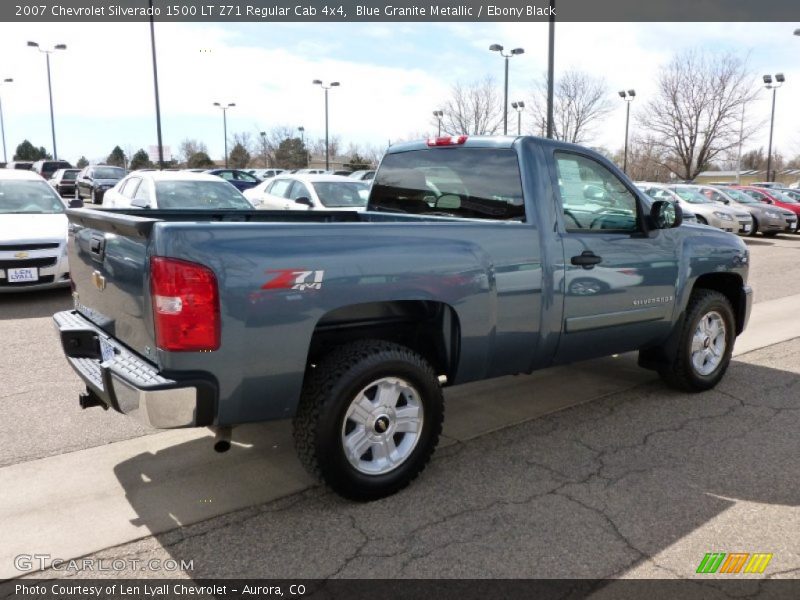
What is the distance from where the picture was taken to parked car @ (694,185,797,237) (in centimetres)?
2092

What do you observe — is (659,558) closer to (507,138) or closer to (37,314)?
(507,138)

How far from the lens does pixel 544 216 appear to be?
163 inches

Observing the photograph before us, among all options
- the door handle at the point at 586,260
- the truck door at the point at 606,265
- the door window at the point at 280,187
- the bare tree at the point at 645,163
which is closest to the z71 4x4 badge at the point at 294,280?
the truck door at the point at 606,265

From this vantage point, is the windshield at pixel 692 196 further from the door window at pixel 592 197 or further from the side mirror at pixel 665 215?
the door window at pixel 592 197

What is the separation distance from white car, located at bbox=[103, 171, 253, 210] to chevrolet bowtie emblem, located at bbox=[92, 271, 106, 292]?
287 inches

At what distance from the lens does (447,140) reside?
15.4ft

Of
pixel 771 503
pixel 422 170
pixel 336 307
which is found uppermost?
pixel 422 170

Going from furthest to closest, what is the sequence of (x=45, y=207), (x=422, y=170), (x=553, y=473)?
(x=45, y=207), (x=422, y=170), (x=553, y=473)

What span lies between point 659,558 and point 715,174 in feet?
354

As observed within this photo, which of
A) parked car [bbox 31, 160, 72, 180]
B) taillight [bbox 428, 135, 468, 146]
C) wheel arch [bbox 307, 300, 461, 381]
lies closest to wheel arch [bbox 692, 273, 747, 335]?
taillight [bbox 428, 135, 468, 146]

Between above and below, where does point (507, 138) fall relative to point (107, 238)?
above

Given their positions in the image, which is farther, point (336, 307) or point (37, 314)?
point (37, 314)

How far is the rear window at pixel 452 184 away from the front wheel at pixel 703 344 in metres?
1.90

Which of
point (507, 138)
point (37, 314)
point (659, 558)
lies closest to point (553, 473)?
point (659, 558)
